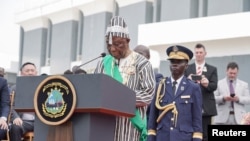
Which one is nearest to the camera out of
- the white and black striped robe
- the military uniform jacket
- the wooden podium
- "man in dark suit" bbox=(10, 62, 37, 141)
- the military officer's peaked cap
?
the wooden podium

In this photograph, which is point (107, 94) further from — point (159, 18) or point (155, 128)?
point (159, 18)

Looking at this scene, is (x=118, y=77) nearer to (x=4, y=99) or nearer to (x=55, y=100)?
(x=55, y=100)

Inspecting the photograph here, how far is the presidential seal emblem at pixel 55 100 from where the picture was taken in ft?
10.7

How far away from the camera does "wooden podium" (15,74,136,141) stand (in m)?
Result: 3.21

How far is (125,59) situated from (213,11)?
1238cm

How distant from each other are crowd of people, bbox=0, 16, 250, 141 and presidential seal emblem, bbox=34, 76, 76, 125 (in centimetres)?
57

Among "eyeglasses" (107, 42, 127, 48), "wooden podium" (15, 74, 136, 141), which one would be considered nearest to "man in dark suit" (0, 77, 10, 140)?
"eyeglasses" (107, 42, 127, 48)

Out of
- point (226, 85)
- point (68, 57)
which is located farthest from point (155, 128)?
point (68, 57)

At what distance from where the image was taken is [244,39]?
42.9ft

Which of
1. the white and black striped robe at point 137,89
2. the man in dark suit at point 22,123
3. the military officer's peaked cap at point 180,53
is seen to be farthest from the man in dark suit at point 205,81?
the white and black striped robe at point 137,89

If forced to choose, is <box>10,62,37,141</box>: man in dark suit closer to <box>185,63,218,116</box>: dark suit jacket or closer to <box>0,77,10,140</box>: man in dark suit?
<box>0,77,10,140</box>: man in dark suit

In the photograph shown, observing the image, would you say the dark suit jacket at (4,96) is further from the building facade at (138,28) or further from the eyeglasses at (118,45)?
the eyeglasses at (118,45)

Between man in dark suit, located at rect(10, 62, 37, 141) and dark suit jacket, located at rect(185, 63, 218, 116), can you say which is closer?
dark suit jacket, located at rect(185, 63, 218, 116)

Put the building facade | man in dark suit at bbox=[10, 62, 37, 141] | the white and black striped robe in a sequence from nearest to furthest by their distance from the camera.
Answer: the white and black striped robe < man in dark suit at bbox=[10, 62, 37, 141] < the building facade
